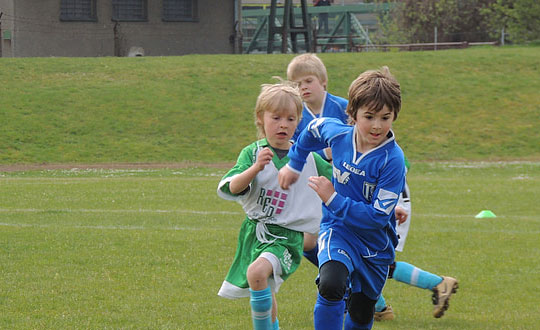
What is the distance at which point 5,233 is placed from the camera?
10844 millimetres

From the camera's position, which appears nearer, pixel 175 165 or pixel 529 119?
pixel 175 165

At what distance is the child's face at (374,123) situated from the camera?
4832 millimetres

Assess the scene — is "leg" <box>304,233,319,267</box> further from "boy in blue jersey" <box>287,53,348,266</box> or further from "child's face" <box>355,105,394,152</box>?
"child's face" <box>355,105,394,152</box>

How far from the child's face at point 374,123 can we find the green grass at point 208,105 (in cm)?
2070

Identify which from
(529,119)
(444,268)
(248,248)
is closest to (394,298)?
(444,268)

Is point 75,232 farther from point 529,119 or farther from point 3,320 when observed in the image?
point 529,119

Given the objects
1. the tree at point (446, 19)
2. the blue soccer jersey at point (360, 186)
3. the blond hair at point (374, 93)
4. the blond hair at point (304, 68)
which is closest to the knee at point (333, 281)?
the blue soccer jersey at point (360, 186)

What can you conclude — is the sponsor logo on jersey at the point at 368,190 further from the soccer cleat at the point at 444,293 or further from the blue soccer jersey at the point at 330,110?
the blue soccer jersey at the point at 330,110

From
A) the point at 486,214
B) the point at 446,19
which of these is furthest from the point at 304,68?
the point at 446,19

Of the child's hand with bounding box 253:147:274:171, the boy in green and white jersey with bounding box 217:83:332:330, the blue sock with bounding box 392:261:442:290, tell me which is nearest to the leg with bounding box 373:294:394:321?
the blue sock with bounding box 392:261:442:290

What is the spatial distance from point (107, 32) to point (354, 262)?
38509 mm

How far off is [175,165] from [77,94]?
9063 mm

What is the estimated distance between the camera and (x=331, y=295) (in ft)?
16.0

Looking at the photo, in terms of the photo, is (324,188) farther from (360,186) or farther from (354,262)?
(354,262)
